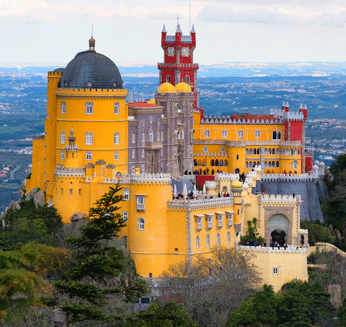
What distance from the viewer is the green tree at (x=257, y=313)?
93.6 metres

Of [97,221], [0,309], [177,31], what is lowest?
[0,309]

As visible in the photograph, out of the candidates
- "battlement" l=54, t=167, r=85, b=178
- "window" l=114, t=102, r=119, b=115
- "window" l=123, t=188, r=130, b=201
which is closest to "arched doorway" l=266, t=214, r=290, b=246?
"window" l=123, t=188, r=130, b=201

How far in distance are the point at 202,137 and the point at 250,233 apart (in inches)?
943

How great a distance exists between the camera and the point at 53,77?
113m

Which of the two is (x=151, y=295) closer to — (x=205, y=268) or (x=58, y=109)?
(x=205, y=268)

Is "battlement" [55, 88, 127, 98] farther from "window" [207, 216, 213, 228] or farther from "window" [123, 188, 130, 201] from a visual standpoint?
"window" [207, 216, 213, 228]

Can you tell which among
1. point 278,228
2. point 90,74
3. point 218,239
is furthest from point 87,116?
point 278,228

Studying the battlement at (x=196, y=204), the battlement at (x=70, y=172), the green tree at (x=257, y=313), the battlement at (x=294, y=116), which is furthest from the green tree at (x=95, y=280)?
the battlement at (x=294, y=116)

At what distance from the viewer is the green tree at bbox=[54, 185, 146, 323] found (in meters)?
77.2

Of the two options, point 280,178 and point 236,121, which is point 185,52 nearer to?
point 236,121

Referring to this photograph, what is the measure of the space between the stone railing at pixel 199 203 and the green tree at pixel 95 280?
33.8ft

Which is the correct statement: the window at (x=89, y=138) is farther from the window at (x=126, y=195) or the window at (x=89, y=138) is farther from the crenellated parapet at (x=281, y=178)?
the crenellated parapet at (x=281, y=178)

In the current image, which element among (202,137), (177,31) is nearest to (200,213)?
(202,137)

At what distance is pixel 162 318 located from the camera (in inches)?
3167
